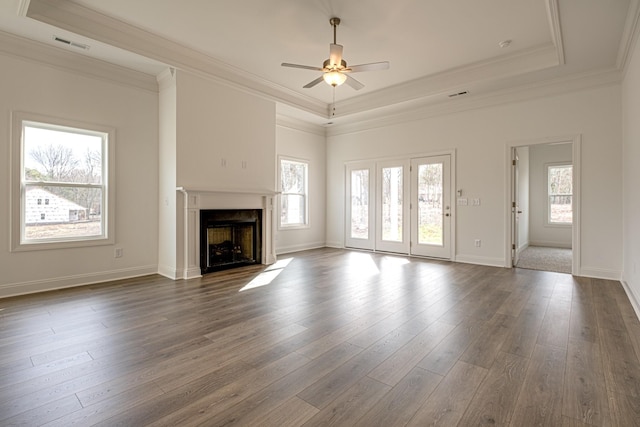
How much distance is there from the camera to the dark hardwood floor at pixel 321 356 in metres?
1.76

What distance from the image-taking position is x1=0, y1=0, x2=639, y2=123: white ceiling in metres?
3.64

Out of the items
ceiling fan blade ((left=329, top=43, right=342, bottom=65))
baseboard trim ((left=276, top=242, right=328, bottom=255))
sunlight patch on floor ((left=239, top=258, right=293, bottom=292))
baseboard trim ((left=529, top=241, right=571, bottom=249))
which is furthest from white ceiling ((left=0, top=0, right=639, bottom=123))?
baseboard trim ((left=529, top=241, right=571, bottom=249))

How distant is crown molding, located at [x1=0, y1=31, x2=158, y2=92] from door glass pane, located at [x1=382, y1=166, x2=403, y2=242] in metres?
4.81

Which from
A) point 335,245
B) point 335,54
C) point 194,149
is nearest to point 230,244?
point 194,149

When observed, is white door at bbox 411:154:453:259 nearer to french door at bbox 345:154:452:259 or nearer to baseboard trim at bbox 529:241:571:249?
french door at bbox 345:154:452:259

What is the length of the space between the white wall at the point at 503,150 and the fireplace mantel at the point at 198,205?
2.79 m

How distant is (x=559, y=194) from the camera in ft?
28.3

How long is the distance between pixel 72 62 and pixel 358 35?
386 centimetres

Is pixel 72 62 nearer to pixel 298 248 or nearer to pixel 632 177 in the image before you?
pixel 298 248

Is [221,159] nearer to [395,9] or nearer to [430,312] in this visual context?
[395,9]

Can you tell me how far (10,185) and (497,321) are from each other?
5.67 m

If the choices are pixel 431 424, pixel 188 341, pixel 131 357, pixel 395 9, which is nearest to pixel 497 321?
pixel 431 424

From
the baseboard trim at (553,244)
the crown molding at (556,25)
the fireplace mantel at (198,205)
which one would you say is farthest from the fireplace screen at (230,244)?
the baseboard trim at (553,244)

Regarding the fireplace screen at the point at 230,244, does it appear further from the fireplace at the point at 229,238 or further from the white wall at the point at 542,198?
the white wall at the point at 542,198
